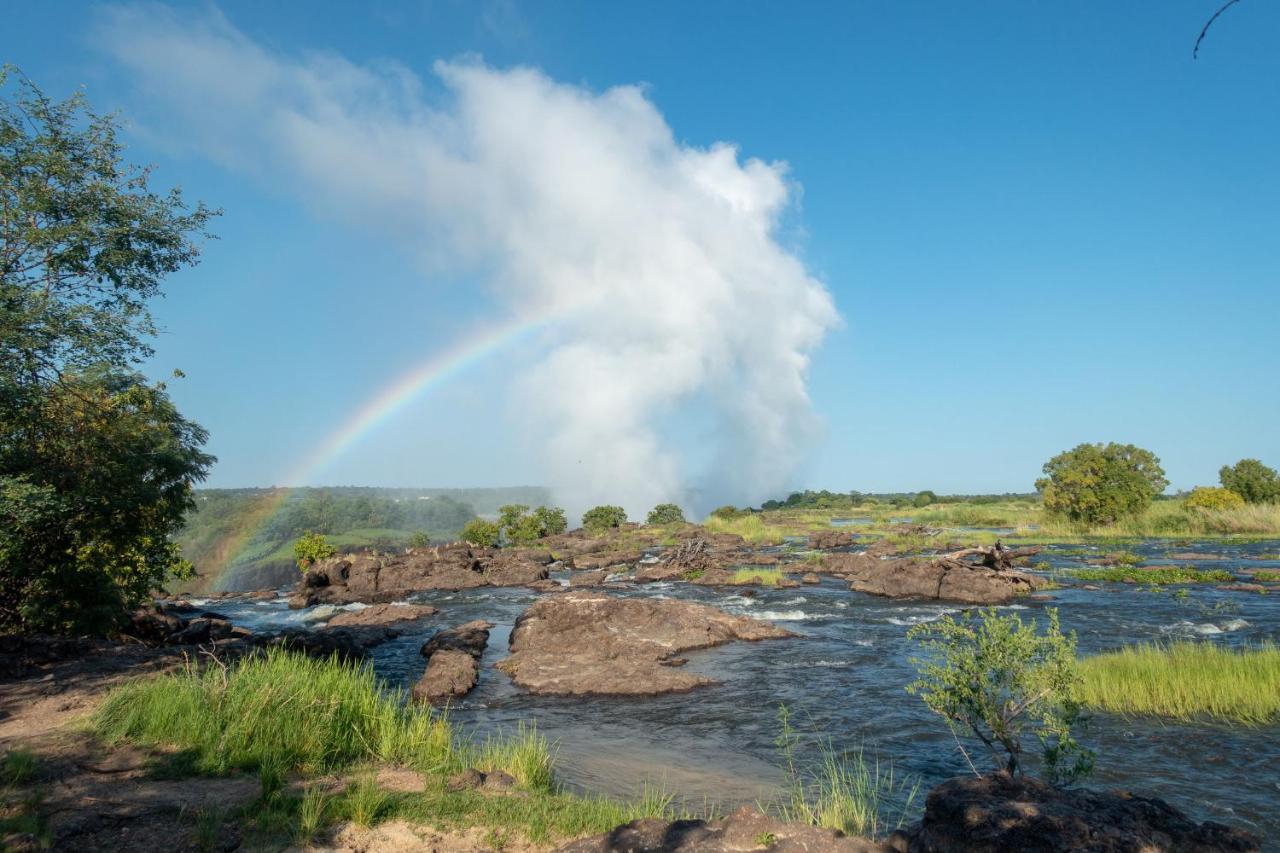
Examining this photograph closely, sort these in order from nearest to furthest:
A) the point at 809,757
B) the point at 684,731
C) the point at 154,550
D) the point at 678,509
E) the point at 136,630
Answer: the point at 809,757
the point at 684,731
the point at 154,550
the point at 136,630
the point at 678,509

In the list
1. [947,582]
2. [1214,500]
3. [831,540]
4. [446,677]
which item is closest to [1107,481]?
[1214,500]

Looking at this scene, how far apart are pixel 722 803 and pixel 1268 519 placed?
204ft

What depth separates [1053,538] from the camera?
54.9m

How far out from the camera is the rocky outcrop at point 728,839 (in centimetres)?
581

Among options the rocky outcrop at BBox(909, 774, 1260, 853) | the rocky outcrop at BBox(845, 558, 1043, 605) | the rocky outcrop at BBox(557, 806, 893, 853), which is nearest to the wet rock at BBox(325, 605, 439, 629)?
the rocky outcrop at BBox(845, 558, 1043, 605)

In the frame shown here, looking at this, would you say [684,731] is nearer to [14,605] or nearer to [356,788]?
[356,788]

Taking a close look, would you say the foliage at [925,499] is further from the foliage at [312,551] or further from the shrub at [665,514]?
the foliage at [312,551]

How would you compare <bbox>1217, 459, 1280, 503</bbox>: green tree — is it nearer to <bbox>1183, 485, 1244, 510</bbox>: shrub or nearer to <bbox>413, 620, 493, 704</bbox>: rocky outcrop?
<bbox>1183, 485, 1244, 510</bbox>: shrub

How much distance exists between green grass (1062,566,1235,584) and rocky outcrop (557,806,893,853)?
102 feet

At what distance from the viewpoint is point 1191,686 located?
42.2 ft

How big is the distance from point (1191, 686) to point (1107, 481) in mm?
52302

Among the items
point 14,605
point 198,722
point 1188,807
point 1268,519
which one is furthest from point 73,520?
point 1268,519

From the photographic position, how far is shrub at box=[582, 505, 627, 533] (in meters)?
78.9

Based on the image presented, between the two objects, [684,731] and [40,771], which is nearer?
[40,771]
